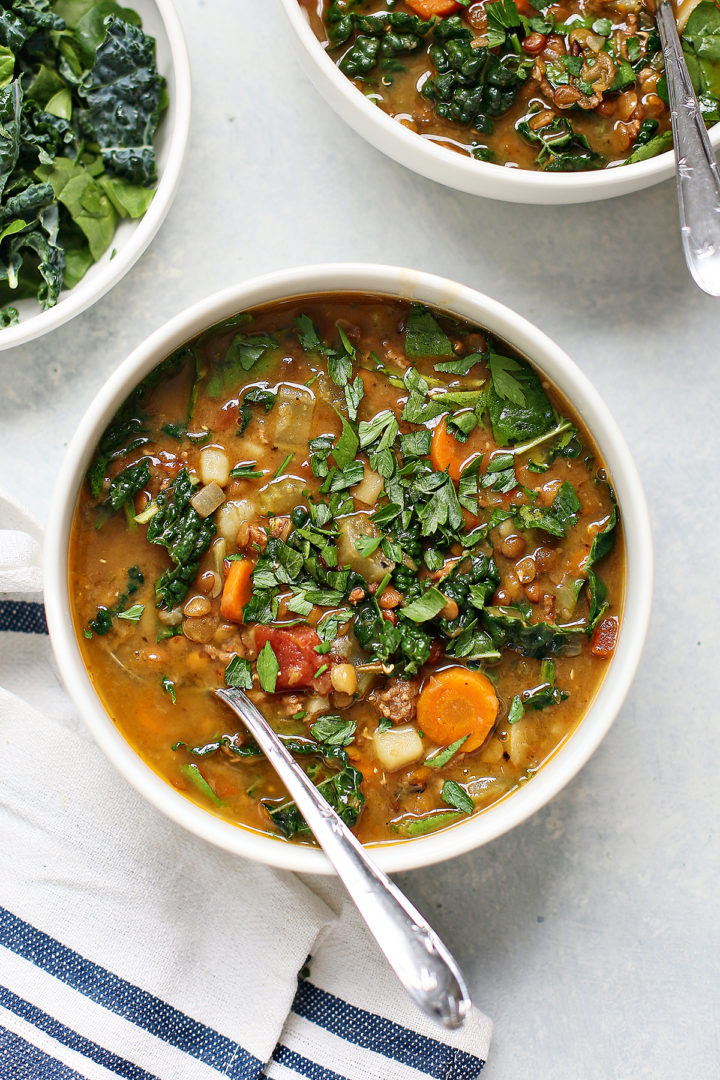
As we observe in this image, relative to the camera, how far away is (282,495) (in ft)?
8.68

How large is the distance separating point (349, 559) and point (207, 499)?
42 cm

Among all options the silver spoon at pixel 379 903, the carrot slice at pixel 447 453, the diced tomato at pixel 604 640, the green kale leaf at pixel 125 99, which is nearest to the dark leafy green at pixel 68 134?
the green kale leaf at pixel 125 99

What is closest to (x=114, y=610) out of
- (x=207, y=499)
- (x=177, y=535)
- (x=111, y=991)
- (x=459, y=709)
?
(x=177, y=535)

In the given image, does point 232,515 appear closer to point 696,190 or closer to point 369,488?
point 369,488

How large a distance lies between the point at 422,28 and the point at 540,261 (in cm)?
79

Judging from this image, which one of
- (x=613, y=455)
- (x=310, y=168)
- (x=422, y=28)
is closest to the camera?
(x=613, y=455)

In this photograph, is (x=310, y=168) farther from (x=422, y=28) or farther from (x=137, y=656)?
(x=137, y=656)

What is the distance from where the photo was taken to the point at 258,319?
2.65m

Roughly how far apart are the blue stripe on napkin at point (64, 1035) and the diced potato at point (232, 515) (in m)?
1.58

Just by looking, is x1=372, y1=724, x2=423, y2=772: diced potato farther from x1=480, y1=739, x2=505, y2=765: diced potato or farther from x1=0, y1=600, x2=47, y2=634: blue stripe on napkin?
x1=0, y1=600, x2=47, y2=634: blue stripe on napkin

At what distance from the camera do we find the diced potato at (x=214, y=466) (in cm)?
263

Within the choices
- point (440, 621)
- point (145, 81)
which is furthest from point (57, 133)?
point (440, 621)

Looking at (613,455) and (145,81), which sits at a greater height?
(145,81)

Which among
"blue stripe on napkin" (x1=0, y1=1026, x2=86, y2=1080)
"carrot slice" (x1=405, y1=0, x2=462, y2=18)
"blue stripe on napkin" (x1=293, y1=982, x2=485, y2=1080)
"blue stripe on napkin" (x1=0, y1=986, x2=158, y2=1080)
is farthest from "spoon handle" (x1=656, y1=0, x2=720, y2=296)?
"blue stripe on napkin" (x1=0, y1=1026, x2=86, y2=1080)
